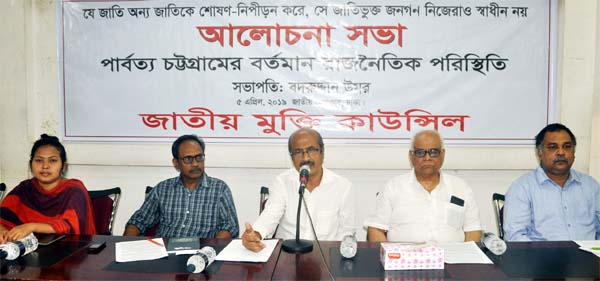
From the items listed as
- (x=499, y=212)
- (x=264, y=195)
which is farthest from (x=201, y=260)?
(x=499, y=212)

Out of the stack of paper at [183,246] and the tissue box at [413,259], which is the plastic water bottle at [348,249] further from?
the stack of paper at [183,246]

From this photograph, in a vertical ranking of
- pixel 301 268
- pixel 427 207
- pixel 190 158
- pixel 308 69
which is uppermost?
pixel 308 69

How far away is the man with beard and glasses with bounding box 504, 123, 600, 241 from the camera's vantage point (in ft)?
9.48

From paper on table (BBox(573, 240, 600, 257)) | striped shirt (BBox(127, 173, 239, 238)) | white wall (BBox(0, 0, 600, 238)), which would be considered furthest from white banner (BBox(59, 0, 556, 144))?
paper on table (BBox(573, 240, 600, 257))

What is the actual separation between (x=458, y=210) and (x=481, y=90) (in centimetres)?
135

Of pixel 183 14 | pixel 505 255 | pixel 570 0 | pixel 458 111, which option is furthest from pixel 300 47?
pixel 505 255

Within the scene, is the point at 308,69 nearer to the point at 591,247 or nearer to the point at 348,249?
the point at 348,249

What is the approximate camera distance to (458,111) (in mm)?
3830

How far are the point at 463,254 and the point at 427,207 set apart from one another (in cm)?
70

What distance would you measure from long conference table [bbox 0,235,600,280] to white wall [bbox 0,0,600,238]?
5.43 feet

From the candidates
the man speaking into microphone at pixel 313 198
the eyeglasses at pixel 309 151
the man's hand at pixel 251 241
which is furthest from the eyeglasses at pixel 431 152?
the man's hand at pixel 251 241

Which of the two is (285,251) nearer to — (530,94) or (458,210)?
(458,210)

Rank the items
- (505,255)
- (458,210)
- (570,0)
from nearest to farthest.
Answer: (505,255)
(458,210)
(570,0)

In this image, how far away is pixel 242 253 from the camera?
2154mm
